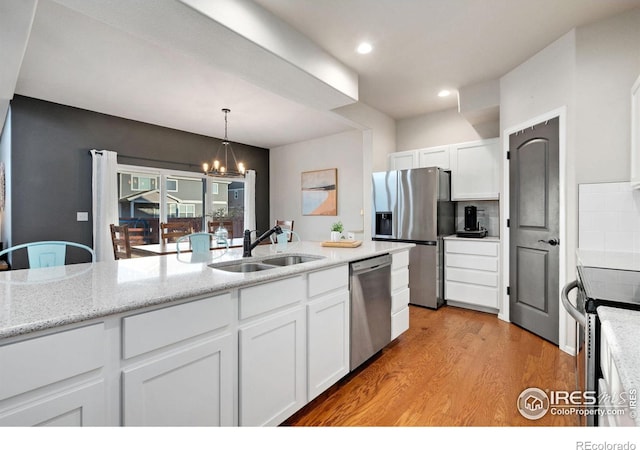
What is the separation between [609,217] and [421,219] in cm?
173

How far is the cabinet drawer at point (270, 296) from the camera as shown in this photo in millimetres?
1462

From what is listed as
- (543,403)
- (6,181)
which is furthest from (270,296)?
(6,181)

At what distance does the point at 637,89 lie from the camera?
200cm

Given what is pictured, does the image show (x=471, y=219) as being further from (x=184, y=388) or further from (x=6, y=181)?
(x=6, y=181)

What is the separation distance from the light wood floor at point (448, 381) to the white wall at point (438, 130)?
259cm

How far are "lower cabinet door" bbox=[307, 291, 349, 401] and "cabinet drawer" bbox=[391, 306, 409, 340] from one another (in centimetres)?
68

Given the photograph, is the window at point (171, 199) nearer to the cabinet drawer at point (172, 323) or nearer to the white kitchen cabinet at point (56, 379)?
the cabinet drawer at point (172, 323)

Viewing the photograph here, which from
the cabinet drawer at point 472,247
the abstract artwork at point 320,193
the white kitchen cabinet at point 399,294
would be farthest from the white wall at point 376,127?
the white kitchen cabinet at point 399,294

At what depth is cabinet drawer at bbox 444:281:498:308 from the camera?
3554 mm

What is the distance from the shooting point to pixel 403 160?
177 inches

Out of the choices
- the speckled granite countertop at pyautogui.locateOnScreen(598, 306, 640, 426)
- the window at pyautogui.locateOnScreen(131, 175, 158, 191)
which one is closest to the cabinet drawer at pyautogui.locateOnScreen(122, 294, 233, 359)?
the speckled granite countertop at pyautogui.locateOnScreen(598, 306, 640, 426)
